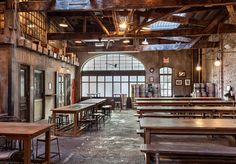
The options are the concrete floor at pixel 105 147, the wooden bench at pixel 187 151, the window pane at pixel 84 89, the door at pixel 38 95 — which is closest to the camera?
the wooden bench at pixel 187 151

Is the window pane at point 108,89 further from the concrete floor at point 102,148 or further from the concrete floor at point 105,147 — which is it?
the concrete floor at point 105,147

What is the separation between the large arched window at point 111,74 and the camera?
16281 mm

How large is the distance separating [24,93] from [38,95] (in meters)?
1.27

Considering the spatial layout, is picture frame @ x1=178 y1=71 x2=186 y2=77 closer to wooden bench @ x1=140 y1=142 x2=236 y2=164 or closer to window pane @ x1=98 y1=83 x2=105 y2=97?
window pane @ x1=98 y1=83 x2=105 y2=97

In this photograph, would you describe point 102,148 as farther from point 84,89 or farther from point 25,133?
point 84,89

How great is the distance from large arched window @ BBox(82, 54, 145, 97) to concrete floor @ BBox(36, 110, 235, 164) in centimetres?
860

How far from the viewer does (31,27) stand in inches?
376

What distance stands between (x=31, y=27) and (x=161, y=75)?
8.83 meters

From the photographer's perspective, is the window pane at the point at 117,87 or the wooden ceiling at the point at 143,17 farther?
the window pane at the point at 117,87

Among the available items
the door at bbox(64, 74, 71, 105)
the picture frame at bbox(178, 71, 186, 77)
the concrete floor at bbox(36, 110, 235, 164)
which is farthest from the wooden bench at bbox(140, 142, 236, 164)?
the picture frame at bbox(178, 71, 186, 77)

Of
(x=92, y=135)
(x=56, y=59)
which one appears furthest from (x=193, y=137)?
(x=56, y=59)

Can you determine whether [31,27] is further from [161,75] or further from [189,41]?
[161,75]

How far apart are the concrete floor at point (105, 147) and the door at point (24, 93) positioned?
7.81 feet

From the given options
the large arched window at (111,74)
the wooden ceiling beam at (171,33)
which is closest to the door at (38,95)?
the wooden ceiling beam at (171,33)
